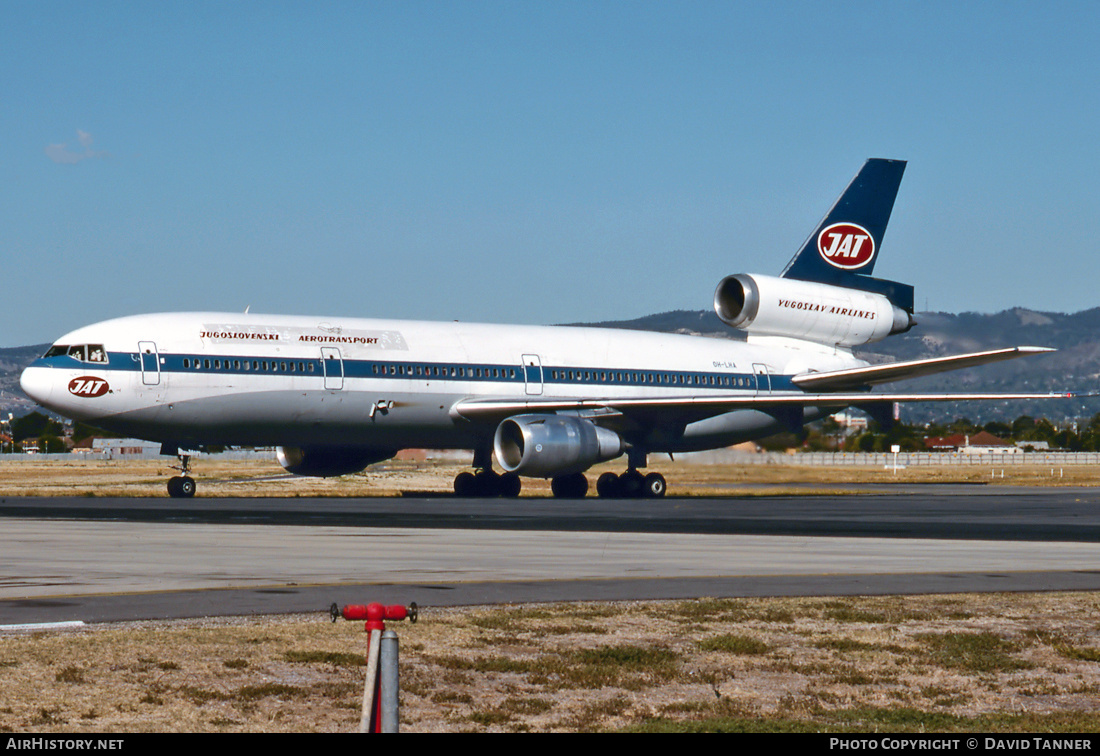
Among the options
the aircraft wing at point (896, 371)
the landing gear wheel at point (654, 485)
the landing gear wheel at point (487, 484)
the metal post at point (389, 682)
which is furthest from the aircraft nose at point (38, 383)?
the metal post at point (389, 682)

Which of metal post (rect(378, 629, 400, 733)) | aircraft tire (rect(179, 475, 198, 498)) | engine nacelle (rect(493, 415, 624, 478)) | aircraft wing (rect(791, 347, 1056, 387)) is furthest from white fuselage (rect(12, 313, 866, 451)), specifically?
metal post (rect(378, 629, 400, 733))

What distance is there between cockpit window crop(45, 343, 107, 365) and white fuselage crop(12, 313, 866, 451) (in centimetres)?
4

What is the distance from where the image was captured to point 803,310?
46.3 meters

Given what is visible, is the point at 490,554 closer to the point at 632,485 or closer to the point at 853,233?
the point at 632,485

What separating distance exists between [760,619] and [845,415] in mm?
43318

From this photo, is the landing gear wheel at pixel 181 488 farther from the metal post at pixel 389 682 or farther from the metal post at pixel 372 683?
the metal post at pixel 389 682

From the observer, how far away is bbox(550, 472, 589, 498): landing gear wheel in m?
42.2

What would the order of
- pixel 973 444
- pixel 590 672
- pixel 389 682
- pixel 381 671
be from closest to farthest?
pixel 389 682
pixel 381 671
pixel 590 672
pixel 973 444

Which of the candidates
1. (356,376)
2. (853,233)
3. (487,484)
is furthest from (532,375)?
(853,233)

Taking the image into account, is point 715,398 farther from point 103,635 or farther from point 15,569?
point 103,635

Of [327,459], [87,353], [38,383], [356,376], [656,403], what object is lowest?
[327,459]

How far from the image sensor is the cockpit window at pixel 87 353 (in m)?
34.4

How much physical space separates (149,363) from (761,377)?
20.5 m

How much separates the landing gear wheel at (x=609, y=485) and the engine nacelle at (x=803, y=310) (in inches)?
298
